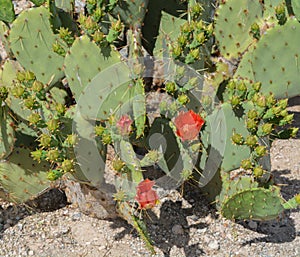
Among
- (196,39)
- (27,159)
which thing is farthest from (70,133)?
(196,39)

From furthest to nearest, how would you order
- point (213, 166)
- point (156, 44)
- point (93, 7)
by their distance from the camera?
point (156, 44) → point (213, 166) → point (93, 7)

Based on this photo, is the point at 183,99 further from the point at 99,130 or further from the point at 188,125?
the point at 99,130

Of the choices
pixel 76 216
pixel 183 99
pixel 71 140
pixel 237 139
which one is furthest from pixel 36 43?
pixel 237 139

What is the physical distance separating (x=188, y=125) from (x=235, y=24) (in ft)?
2.45

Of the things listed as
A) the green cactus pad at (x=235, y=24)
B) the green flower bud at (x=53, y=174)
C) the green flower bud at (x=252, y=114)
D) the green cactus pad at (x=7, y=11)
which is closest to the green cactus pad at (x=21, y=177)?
the green flower bud at (x=53, y=174)

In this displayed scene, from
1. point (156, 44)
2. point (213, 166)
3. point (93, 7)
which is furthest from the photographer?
point (156, 44)

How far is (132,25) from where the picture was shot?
262 cm

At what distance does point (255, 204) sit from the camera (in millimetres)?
2361

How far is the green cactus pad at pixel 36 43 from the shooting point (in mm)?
2480

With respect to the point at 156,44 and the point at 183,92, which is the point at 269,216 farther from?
the point at 156,44

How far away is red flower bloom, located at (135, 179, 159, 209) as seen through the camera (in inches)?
87.0

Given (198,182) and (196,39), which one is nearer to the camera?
(196,39)

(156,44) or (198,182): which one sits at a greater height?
(156,44)

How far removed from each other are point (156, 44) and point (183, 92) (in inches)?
17.5
